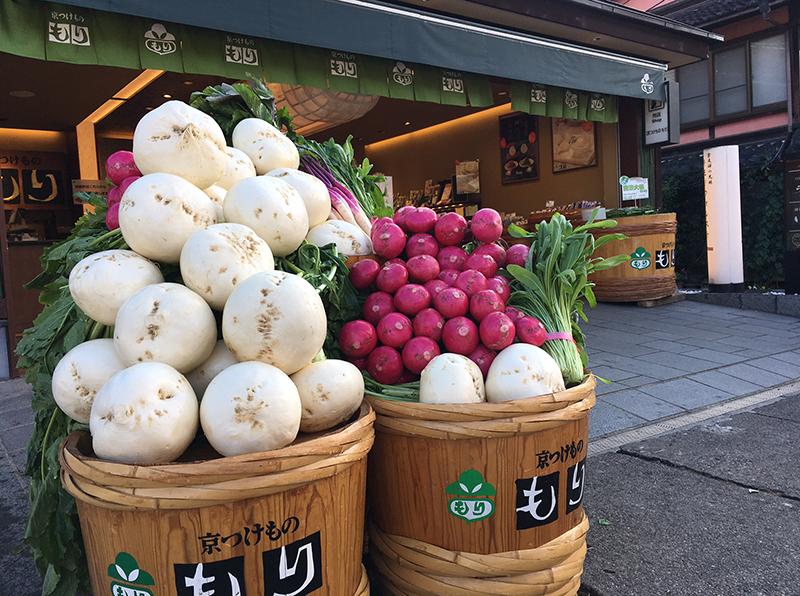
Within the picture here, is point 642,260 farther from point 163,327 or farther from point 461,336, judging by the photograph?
point 163,327

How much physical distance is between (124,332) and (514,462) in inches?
41.7

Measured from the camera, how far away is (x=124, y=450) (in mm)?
1178

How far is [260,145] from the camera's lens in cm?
199

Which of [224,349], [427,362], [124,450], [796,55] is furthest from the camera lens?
[796,55]

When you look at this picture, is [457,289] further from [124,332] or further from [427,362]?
[124,332]

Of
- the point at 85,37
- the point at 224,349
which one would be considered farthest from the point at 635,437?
the point at 85,37

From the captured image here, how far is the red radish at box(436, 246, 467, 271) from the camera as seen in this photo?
1986 mm

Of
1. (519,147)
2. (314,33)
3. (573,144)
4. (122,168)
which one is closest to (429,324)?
(122,168)

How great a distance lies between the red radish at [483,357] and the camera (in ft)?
5.70

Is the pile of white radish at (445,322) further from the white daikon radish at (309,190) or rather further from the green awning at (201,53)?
the green awning at (201,53)

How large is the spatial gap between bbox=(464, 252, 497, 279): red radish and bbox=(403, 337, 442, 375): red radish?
0.35 meters

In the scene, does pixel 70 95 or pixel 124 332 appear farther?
pixel 70 95

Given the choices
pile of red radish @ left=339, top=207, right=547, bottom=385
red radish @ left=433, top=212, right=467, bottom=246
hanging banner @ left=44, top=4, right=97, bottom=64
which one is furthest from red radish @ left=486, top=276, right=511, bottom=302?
hanging banner @ left=44, top=4, right=97, bottom=64

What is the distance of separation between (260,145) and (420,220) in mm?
644
